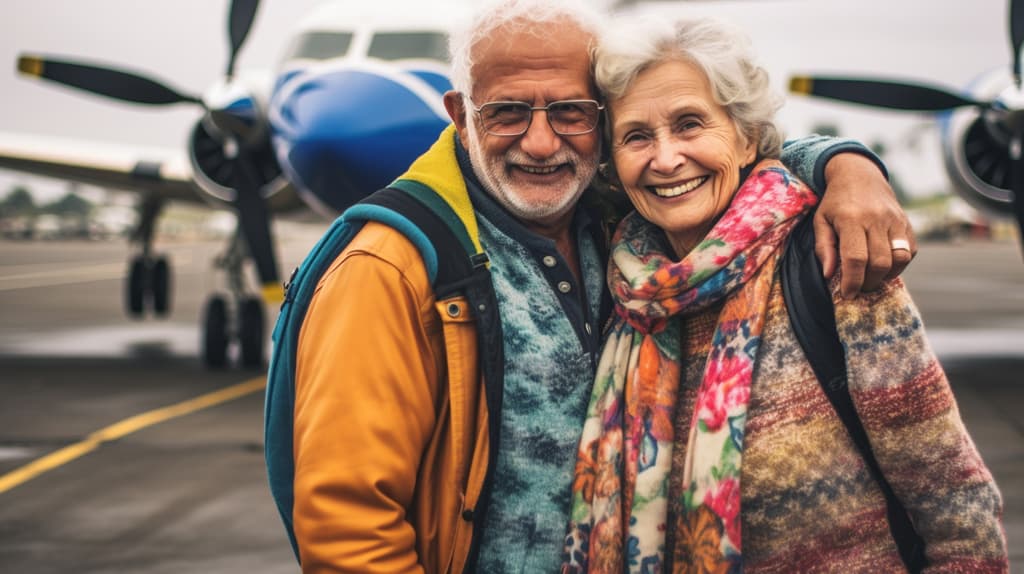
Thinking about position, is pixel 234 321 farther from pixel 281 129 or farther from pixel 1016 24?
pixel 1016 24

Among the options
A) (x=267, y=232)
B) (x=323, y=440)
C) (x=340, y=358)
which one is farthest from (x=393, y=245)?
(x=267, y=232)

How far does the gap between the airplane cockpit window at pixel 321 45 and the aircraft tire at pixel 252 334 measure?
3024 millimetres

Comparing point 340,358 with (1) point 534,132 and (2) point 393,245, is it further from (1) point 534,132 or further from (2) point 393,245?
(1) point 534,132

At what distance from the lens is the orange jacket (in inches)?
76.5

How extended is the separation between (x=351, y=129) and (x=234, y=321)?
4.64 metres

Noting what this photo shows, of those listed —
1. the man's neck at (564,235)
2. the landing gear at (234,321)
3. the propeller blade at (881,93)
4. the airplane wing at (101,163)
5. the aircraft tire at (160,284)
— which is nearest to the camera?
the man's neck at (564,235)

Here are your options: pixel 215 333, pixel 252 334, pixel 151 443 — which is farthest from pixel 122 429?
pixel 252 334

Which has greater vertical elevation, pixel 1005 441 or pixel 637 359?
pixel 637 359

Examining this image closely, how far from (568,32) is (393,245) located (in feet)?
1.99

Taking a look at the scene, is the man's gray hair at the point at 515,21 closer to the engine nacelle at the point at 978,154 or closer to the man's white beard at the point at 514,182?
the man's white beard at the point at 514,182

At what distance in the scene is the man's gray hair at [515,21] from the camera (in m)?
2.21

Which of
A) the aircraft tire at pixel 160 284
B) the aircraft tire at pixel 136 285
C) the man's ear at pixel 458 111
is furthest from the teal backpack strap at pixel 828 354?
the aircraft tire at pixel 160 284

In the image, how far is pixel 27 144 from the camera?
14023mm

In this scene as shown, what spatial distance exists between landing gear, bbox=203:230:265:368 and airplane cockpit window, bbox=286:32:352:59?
8.15 feet
